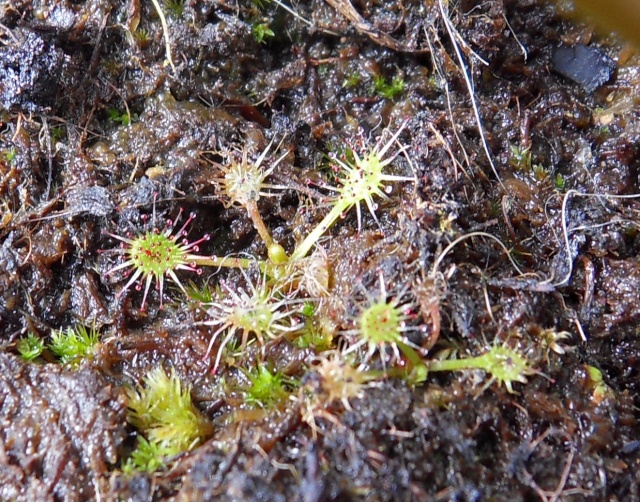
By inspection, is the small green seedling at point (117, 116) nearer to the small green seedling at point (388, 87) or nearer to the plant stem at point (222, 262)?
the plant stem at point (222, 262)

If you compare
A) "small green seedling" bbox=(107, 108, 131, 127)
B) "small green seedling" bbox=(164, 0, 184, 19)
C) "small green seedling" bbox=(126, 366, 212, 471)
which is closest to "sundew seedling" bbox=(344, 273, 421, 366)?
"small green seedling" bbox=(126, 366, 212, 471)

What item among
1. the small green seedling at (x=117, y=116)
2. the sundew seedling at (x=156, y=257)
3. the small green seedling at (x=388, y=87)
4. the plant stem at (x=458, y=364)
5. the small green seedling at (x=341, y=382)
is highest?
the small green seedling at (x=388, y=87)

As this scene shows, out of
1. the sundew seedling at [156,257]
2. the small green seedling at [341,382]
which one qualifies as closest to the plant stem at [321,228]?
the sundew seedling at [156,257]

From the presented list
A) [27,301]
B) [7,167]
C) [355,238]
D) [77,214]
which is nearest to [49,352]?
[27,301]

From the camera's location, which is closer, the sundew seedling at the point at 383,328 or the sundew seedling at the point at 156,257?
the sundew seedling at the point at 383,328

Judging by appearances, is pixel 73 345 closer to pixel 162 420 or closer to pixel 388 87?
pixel 162 420

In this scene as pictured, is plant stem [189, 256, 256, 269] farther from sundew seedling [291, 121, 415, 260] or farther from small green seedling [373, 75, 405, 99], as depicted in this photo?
small green seedling [373, 75, 405, 99]

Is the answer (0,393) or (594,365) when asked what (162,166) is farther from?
(594,365)

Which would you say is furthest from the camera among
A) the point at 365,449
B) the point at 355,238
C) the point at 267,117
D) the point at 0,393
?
the point at 267,117
